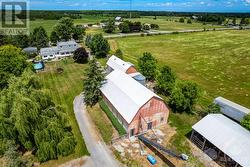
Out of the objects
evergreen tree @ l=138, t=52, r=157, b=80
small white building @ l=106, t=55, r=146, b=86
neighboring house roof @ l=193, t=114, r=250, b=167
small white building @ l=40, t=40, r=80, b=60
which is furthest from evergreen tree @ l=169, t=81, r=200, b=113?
small white building @ l=40, t=40, r=80, b=60

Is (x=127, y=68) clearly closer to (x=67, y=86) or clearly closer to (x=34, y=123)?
(x=67, y=86)

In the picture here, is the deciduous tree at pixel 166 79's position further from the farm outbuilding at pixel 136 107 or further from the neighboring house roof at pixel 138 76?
the farm outbuilding at pixel 136 107

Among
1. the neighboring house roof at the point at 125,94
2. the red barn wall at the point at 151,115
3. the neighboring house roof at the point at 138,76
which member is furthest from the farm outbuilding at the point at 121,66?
the red barn wall at the point at 151,115

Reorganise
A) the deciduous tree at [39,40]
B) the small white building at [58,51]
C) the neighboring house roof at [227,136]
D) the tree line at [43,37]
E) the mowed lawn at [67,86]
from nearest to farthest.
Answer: the neighboring house roof at [227,136] < the mowed lawn at [67,86] < the small white building at [58,51] < the tree line at [43,37] < the deciduous tree at [39,40]

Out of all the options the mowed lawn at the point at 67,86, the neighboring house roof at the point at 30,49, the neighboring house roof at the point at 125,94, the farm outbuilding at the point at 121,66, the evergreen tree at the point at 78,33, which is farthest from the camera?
the evergreen tree at the point at 78,33

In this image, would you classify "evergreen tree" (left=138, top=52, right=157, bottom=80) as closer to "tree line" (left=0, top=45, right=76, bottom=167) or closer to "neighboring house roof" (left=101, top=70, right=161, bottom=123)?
"neighboring house roof" (left=101, top=70, right=161, bottom=123)

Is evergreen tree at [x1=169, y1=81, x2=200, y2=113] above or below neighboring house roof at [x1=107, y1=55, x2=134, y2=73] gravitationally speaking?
below
